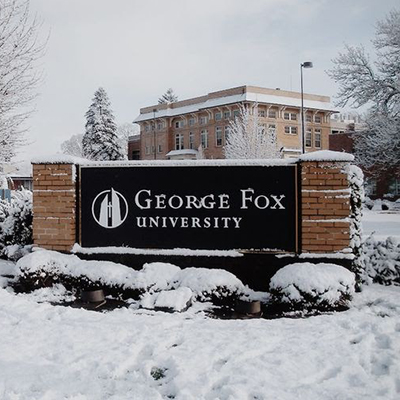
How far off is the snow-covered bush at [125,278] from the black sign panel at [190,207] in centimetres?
52

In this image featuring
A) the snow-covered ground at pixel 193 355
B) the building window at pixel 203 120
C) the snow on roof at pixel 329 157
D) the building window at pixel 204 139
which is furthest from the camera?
the building window at pixel 203 120

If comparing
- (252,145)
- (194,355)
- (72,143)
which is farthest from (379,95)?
(72,143)

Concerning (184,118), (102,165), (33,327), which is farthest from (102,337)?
(184,118)

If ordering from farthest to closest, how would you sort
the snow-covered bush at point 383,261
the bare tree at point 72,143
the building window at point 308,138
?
the bare tree at point 72,143
the building window at point 308,138
the snow-covered bush at point 383,261

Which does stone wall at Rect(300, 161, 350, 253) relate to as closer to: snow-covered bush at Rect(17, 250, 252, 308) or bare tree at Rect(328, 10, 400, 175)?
snow-covered bush at Rect(17, 250, 252, 308)

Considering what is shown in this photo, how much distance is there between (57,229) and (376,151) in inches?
784

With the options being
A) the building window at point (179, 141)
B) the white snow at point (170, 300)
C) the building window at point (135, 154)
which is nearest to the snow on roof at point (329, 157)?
the white snow at point (170, 300)

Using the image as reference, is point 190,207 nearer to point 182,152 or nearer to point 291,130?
point 291,130

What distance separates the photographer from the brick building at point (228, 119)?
51.2 metres

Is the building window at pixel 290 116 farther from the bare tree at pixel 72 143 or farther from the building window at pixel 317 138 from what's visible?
the bare tree at pixel 72 143

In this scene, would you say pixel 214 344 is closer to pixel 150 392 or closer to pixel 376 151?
pixel 150 392

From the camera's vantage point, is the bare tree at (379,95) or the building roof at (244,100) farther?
the building roof at (244,100)

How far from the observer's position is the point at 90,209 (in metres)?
7.29

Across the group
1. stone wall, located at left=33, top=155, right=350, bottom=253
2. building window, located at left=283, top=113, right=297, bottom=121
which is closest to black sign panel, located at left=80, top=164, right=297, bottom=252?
stone wall, located at left=33, top=155, right=350, bottom=253
